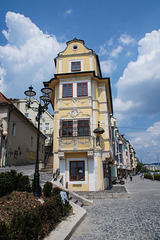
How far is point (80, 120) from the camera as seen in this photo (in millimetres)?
17938

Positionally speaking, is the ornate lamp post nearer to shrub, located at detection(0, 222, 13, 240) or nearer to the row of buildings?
the row of buildings

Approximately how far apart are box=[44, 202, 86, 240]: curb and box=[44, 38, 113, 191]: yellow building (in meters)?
8.42

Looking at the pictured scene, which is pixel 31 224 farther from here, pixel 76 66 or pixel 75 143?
pixel 76 66

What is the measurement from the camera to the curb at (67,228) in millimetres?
5447

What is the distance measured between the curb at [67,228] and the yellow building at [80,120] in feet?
27.6

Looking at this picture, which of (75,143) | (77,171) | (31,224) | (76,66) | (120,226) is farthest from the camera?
(76,66)

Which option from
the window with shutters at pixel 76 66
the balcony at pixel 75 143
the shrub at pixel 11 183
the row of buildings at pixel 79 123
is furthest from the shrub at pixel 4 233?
Result: the window with shutters at pixel 76 66

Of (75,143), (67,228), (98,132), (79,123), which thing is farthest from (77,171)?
(67,228)

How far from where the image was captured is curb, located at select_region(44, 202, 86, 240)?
17.9 feet

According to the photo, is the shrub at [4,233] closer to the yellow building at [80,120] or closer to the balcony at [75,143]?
the yellow building at [80,120]

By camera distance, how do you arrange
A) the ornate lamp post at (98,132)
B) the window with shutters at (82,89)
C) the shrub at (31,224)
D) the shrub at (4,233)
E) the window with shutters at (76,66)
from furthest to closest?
Result: 1. the window with shutters at (76,66)
2. the window with shutters at (82,89)
3. the ornate lamp post at (98,132)
4. the shrub at (31,224)
5. the shrub at (4,233)

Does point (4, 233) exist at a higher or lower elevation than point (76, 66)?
lower

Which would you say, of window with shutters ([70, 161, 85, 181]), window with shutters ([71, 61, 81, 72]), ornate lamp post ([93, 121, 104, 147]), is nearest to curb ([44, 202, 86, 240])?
window with shutters ([70, 161, 85, 181])

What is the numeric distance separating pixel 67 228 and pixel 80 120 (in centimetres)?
1229
